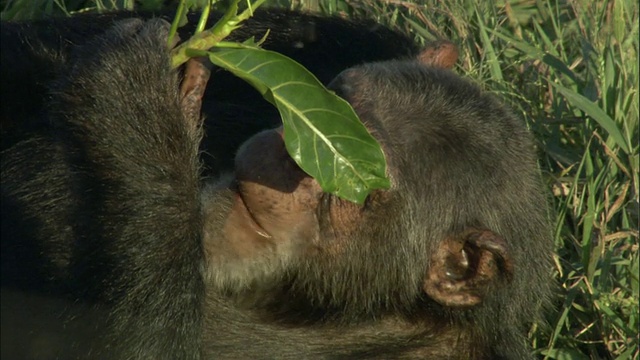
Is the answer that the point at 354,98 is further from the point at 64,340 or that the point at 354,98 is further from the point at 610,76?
the point at 610,76

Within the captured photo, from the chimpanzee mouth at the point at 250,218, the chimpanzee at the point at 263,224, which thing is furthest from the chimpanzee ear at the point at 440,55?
the chimpanzee mouth at the point at 250,218

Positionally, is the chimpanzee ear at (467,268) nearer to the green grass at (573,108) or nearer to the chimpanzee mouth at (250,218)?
the chimpanzee mouth at (250,218)

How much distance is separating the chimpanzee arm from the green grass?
183cm

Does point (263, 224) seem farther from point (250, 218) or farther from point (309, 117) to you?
point (309, 117)

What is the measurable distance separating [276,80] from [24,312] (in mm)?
1171

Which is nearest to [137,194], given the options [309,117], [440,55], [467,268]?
[309,117]

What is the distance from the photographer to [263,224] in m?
4.30

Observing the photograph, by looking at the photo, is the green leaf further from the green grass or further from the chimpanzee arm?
the green grass

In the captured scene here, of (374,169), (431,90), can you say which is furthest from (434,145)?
(374,169)

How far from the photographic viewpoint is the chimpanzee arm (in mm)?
4059

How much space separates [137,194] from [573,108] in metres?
2.66

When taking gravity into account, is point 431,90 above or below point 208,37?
below

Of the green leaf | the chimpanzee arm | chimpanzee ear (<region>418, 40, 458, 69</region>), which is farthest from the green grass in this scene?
the chimpanzee arm

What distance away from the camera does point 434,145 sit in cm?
450
